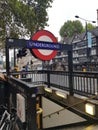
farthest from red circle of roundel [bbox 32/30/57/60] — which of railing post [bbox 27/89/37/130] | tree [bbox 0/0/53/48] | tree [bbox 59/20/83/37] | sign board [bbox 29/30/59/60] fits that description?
tree [bbox 59/20/83/37]

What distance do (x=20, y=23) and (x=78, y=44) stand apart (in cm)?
6451

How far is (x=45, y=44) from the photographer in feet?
22.8

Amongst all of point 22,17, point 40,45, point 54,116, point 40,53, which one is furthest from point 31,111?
point 22,17

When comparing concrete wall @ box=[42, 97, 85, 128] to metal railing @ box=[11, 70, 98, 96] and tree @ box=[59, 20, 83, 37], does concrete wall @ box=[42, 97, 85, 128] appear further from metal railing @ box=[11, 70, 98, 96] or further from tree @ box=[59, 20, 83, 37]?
tree @ box=[59, 20, 83, 37]

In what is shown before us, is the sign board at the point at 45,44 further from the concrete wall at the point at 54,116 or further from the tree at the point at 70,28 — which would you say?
the tree at the point at 70,28

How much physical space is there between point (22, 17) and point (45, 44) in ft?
74.5

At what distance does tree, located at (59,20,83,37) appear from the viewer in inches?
3853

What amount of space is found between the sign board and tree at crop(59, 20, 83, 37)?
299ft

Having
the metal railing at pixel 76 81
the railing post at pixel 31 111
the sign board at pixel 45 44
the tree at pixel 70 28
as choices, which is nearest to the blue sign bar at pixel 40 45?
the sign board at pixel 45 44

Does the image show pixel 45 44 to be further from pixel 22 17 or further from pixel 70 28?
pixel 70 28

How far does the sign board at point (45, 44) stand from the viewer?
6750mm

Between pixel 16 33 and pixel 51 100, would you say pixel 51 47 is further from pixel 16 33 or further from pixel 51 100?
pixel 16 33

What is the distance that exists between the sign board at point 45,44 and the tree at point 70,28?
91218 millimetres

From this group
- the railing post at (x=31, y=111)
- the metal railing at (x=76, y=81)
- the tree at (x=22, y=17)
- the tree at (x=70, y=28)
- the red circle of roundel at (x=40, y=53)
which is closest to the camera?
the railing post at (x=31, y=111)
